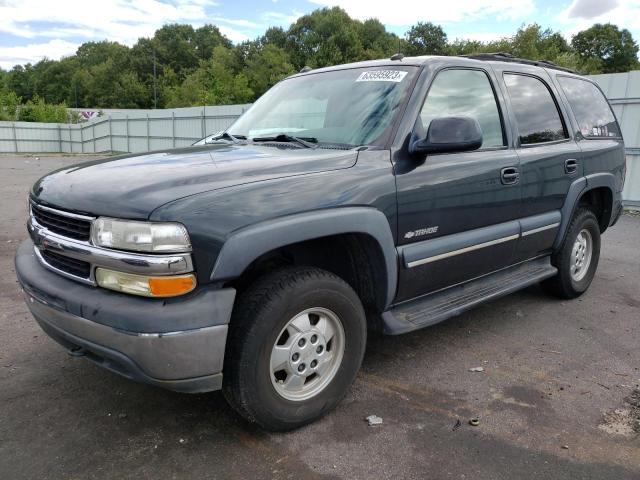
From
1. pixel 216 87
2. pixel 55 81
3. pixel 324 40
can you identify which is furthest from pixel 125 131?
pixel 55 81

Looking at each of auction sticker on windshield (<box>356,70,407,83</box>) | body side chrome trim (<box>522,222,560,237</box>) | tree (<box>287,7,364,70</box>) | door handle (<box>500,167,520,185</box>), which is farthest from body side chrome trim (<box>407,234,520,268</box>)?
tree (<box>287,7,364,70</box>)

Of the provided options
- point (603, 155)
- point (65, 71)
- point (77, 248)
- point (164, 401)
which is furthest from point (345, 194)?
point (65, 71)

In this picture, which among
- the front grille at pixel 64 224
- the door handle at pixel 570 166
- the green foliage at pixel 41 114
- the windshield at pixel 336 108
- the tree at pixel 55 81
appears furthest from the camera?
the tree at pixel 55 81

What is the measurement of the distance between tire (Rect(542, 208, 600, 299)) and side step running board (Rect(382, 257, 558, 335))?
0.27 meters

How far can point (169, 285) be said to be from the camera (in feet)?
7.15

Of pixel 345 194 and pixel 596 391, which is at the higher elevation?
pixel 345 194

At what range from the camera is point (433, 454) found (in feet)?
8.32

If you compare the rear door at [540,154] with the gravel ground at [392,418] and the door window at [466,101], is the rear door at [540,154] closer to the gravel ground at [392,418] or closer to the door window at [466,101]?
the door window at [466,101]

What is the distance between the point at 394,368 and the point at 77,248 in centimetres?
206

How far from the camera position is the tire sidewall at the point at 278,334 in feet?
7.84

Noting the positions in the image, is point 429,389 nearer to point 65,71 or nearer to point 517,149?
point 517,149

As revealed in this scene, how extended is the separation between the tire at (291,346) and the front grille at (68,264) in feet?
2.31

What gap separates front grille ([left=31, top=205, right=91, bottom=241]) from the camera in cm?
239

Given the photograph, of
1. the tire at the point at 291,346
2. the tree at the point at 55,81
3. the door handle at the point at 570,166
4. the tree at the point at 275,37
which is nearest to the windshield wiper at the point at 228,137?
the tire at the point at 291,346
